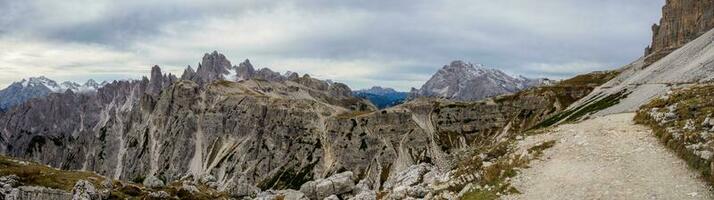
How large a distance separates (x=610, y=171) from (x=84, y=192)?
1828 inches

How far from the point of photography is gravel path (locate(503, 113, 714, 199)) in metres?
24.5

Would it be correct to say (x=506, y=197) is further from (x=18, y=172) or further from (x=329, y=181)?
(x=18, y=172)

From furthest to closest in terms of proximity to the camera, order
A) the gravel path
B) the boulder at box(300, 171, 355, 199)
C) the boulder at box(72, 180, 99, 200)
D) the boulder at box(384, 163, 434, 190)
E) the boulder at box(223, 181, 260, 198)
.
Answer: the boulder at box(223, 181, 260, 198) < the boulder at box(300, 171, 355, 199) < the boulder at box(72, 180, 99, 200) < the boulder at box(384, 163, 434, 190) < the gravel path

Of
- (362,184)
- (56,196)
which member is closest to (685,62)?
(362,184)

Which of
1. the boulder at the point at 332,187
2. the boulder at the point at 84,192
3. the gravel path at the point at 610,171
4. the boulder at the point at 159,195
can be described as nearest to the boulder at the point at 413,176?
the boulder at the point at 332,187

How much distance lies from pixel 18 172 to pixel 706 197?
73.4m

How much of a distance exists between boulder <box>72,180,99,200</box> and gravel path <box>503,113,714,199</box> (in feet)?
134

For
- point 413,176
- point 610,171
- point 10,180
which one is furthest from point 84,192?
point 610,171

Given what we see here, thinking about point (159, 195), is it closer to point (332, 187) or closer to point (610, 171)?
point (332, 187)

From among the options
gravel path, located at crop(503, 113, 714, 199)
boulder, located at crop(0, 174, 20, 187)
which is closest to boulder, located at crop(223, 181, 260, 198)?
boulder, located at crop(0, 174, 20, 187)

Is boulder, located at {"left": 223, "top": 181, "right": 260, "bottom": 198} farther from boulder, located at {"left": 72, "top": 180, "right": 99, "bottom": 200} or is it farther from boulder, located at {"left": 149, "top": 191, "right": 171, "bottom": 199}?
boulder, located at {"left": 72, "top": 180, "right": 99, "bottom": 200}

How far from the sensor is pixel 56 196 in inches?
2106

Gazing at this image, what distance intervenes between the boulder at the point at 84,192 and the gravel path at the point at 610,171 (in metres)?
40.8

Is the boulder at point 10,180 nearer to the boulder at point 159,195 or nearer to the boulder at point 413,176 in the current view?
the boulder at point 159,195
